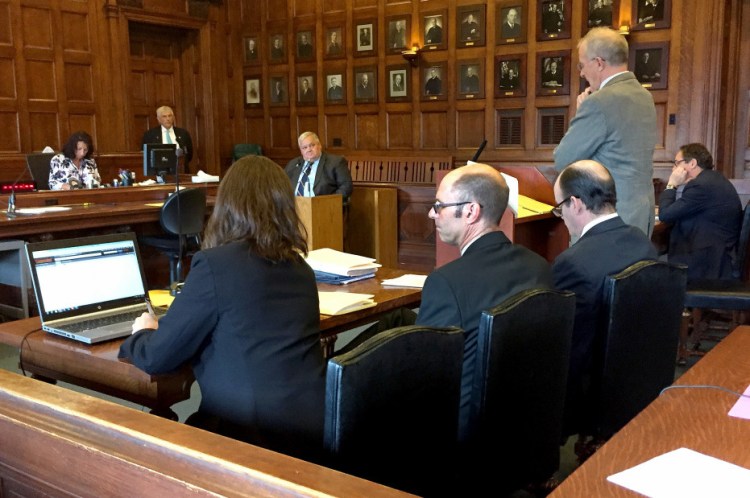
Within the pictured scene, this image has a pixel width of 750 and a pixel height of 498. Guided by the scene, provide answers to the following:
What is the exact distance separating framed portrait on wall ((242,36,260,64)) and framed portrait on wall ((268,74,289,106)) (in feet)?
1.32

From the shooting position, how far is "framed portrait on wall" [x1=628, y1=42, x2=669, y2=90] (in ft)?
25.5

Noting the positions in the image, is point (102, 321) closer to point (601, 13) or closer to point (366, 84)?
point (601, 13)

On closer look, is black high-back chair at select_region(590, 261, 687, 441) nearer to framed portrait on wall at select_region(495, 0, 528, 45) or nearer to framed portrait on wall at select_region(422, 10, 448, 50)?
framed portrait on wall at select_region(495, 0, 528, 45)

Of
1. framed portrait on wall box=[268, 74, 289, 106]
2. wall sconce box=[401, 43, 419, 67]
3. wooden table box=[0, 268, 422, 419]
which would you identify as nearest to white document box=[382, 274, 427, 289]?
wooden table box=[0, 268, 422, 419]

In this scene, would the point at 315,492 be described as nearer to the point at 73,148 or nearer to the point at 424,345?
the point at 424,345

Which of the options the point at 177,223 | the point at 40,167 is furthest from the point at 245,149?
the point at 177,223

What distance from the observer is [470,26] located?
889 cm

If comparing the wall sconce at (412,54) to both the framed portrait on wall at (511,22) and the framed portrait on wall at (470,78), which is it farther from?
the framed portrait on wall at (511,22)

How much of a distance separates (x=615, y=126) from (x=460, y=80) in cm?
589

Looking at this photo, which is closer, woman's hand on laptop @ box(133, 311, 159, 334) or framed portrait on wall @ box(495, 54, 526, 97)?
woman's hand on laptop @ box(133, 311, 159, 334)

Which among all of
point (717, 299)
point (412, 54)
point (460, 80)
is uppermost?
point (412, 54)

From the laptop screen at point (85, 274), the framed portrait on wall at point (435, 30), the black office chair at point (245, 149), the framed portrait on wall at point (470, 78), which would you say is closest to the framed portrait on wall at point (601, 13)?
the framed portrait on wall at point (470, 78)

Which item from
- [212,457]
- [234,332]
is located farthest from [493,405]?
[212,457]

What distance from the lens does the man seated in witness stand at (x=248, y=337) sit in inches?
76.7
